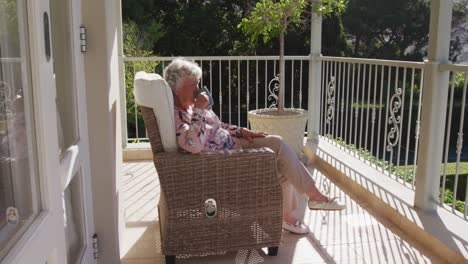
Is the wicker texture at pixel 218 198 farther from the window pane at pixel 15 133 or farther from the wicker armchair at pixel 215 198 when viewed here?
the window pane at pixel 15 133

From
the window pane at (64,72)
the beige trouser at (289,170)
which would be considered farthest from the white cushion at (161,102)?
the beige trouser at (289,170)

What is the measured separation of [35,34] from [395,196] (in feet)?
9.16

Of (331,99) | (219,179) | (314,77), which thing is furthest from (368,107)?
(219,179)

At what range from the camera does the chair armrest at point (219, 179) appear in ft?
7.88

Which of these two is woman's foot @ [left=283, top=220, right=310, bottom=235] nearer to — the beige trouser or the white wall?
the beige trouser

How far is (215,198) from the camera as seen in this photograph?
8.13 ft

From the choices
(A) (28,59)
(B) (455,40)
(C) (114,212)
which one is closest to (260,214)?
(C) (114,212)

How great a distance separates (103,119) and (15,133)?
1.11 m

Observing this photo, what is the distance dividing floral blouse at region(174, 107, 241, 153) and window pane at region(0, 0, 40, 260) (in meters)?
1.27

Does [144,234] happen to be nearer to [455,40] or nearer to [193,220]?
[193,220]

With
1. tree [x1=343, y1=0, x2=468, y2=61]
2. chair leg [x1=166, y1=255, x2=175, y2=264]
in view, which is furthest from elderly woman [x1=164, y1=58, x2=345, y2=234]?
tree [x1=343, y1=0, x2=468, y2=61]

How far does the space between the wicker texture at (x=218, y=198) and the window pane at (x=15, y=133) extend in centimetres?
121

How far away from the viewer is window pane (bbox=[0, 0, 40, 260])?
3.48ft

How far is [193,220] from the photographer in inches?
97.6
